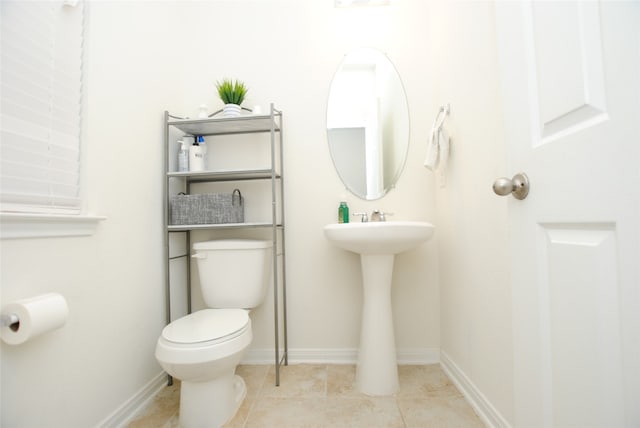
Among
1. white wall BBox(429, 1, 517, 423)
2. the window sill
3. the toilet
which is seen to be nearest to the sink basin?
white wall BBox(429, 1, 517, 423)

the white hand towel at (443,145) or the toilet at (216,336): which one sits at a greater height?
the white hand towel at (443,145)

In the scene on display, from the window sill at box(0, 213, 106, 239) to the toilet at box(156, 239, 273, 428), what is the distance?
49cm

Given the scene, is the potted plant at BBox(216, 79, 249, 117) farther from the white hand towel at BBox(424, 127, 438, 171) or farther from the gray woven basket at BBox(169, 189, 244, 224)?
the white hand towel at BBox(424, 127, 438, 171)

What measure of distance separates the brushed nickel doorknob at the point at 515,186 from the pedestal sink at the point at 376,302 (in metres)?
0.65

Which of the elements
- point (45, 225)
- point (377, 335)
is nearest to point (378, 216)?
point (377, 335)

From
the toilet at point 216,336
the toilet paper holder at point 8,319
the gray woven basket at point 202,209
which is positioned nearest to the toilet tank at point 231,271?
the toilet at point 216,336

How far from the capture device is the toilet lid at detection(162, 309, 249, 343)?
1062 mm

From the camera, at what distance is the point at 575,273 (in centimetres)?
49

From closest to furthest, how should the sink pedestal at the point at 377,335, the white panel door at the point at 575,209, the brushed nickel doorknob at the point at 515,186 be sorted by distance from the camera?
the white panel door at the point at 575,209 → the brushed nickel doorknob at the point at 515,186 → the sink pedestal at the point at 377,335

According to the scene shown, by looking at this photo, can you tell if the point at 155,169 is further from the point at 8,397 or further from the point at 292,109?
the point at 8,397

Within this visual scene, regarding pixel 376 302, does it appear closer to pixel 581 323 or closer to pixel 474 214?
pixel 474 214

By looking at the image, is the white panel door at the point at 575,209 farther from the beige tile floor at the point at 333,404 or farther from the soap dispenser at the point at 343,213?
the soap dispenser at the point at 343,213

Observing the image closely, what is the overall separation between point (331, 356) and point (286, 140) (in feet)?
4.31

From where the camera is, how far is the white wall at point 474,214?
1.04 meters
